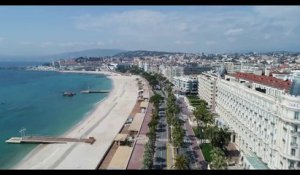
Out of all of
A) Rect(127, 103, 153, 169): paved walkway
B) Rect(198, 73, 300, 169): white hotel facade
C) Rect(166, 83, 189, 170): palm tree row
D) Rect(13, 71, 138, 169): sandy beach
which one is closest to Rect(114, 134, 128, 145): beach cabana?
Rect(13, 71, 138, 169): sandy beach

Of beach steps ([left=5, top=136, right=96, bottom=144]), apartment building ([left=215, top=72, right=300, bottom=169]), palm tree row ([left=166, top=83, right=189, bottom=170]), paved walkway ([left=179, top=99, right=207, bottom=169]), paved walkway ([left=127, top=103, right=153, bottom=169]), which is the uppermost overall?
apartment building ([left=215, top=72, right=300, bottom=169])

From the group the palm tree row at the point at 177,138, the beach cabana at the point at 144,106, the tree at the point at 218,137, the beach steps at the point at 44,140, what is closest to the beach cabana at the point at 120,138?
the beach steps at the point at 44,140

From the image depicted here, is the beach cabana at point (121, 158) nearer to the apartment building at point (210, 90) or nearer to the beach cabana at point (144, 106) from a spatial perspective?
the beach cabana at point (144, 106)

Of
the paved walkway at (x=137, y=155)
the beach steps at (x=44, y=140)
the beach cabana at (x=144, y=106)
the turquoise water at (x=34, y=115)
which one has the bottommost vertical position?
the turquoise water at (x=34, y=115)

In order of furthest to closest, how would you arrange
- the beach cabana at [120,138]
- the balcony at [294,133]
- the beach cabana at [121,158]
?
the beach cabana at [120,138] → the beach cabana at [121,158] → the balcony at [294,133]

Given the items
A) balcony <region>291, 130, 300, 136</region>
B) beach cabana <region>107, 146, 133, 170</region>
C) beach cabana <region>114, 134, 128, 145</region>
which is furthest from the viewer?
beach cabana <region>114, 134, 128, 145</region>

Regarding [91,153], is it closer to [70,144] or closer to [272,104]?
[70,144]

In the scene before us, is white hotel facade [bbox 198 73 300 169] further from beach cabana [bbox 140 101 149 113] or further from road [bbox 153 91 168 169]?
beach cabana [bbox 140 101 149 113]

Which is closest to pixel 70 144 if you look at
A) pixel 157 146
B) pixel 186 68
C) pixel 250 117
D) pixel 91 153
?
pixel 91 153
